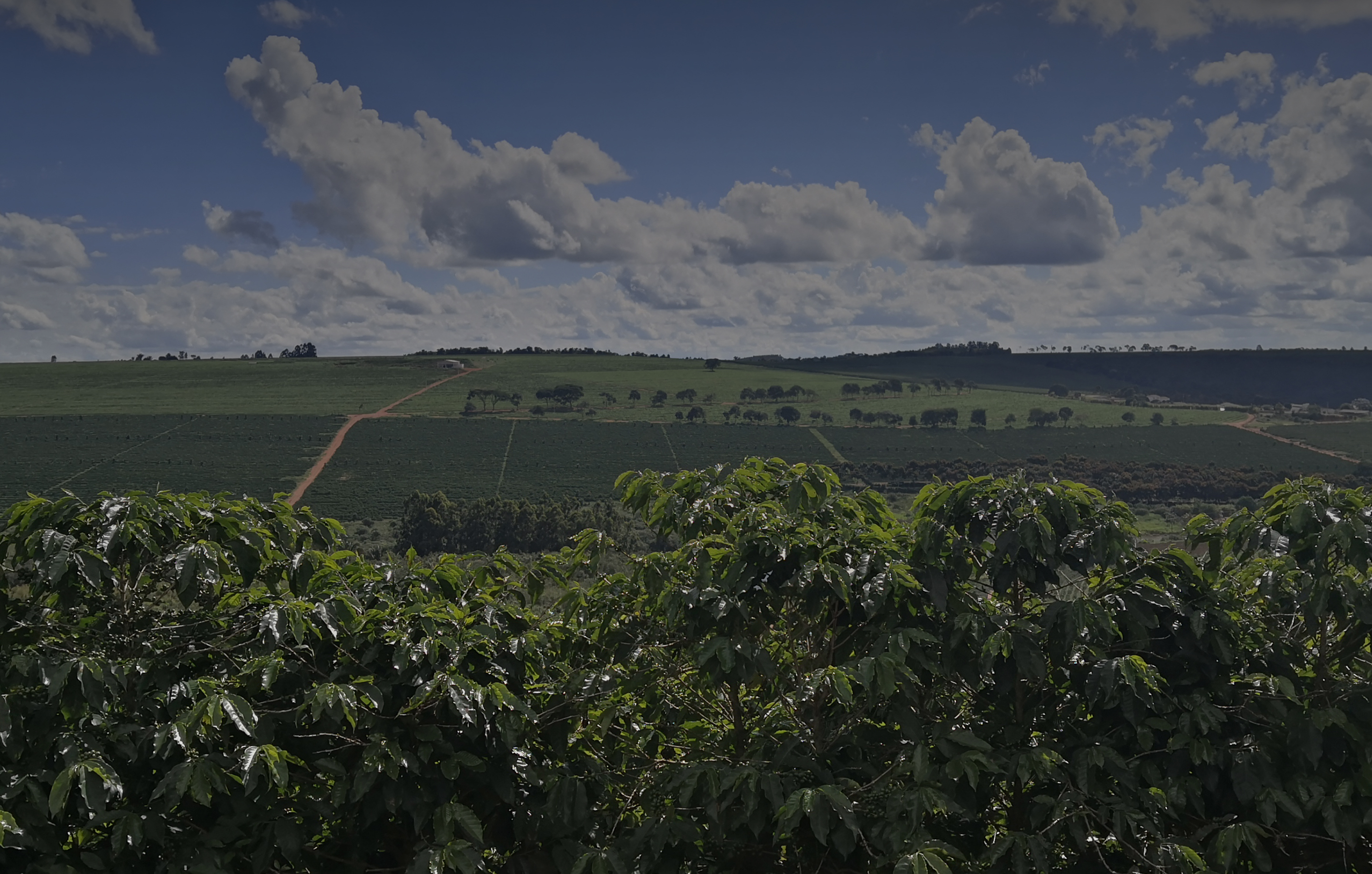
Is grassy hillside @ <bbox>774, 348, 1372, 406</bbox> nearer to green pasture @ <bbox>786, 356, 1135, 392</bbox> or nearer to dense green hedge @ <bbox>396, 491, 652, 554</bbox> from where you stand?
green pasture @ <bbox>786, 356, 1135, 392</bbox>

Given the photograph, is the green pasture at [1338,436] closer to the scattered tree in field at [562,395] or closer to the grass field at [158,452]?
the scattered tree in field at [562,395]

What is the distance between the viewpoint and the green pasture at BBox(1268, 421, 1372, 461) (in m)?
73.7

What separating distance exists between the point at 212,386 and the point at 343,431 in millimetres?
28887

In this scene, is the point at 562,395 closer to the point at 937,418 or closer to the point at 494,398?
the point at 494,398

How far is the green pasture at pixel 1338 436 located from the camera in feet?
242

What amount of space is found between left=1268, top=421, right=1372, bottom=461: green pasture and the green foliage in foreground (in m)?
76.4

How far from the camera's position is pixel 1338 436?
80.1 meters

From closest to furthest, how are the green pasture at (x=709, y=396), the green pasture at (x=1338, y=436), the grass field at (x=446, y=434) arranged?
the grass field at (x=446, y=434) → the green pasture at (x=1338, y=436) → the green pasture at (x=709, y=396)

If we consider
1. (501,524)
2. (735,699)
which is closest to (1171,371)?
(501,524)

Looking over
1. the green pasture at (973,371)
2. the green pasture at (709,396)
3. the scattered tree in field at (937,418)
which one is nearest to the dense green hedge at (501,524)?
the green pasture at (709,396)

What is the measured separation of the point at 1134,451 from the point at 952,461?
59.1 ft

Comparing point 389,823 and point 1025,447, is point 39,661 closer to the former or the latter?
point 389,823

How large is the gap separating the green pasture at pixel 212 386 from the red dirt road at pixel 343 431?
123 cm

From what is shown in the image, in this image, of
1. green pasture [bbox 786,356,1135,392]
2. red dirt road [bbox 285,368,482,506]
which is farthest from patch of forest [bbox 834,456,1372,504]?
green pasture [bbox 786,356,1135,392]
